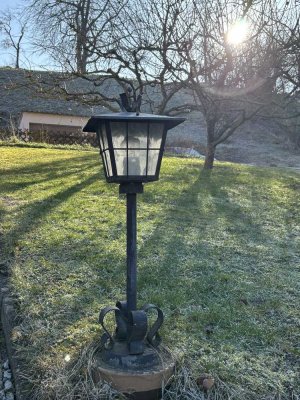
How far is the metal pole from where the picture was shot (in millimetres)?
2113

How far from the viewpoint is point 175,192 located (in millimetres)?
6785

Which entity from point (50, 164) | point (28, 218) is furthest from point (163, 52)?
point (28, 218)

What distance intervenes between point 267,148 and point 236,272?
1770 centimetres

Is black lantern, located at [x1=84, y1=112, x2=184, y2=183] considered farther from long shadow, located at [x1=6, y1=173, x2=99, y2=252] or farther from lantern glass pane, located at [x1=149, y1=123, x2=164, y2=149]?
long shadow, located at [x1=6, y1=173, x2=99, y2=252]

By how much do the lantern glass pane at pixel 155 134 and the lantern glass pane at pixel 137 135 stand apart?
1.1 inches

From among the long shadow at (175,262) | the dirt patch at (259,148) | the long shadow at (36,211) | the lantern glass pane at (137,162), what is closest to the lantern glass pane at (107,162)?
the lantern glass pane at (137,162)

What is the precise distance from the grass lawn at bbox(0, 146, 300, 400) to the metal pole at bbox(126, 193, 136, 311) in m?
0.41

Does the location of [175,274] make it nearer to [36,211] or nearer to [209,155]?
[36,211]

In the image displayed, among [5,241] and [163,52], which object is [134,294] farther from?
[163,52]

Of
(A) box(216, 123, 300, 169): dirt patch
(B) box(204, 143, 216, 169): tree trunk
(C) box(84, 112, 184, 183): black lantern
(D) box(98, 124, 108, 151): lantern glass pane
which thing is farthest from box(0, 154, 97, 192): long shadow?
(A) box(216, 123, 300, 169): dirt patch

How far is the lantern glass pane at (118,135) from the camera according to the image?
6.35 ft

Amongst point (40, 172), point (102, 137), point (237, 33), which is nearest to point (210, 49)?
point (237, 33)

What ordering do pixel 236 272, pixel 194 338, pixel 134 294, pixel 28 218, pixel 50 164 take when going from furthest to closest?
1. pixel 50 164
2. pixel 28 218
3. pixel 236 272
4. pixel 194 338
5. pixel 134 294

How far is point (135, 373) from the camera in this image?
1.92 m
